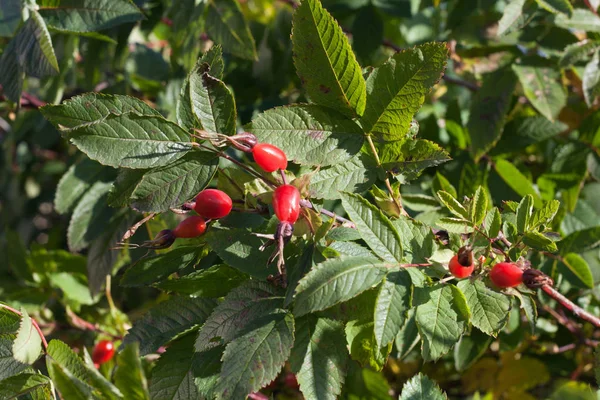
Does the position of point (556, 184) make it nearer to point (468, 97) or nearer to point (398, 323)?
point (468, 97)

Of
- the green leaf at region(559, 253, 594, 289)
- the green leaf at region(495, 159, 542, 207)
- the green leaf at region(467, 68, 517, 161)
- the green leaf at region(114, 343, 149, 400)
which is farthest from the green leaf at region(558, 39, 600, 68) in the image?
the green leaf at region(114, 343, 149, 400)

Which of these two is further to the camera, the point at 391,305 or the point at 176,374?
the point at 176,374

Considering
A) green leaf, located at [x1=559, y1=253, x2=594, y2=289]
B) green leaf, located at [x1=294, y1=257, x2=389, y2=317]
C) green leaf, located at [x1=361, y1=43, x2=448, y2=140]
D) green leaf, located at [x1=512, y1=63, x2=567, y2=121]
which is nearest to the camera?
green leaf, located at [x1=294, y1=257, x2=389, y2=317]

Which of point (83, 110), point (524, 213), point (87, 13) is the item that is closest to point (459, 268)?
point (524, 213)

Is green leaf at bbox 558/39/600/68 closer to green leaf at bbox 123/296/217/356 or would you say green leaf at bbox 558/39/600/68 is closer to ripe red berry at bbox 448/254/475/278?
ripe red berry at bbox 448/254/475/278

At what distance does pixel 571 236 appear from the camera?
1.29m

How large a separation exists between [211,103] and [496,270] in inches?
18.0

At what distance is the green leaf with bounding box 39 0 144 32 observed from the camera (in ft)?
4.25

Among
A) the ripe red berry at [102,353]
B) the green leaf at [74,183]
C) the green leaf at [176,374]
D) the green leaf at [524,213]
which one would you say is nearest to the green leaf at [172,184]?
the green leaf at [176,374]

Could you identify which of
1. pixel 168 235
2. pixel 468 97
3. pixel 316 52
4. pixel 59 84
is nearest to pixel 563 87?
pixel 468 97

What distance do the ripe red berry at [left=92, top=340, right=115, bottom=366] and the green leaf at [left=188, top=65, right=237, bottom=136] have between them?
2.55 feet

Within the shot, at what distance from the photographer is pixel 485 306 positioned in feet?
2.84

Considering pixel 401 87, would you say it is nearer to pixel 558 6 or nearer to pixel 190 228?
pixel 190 228

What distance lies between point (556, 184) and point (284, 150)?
3.00ft
